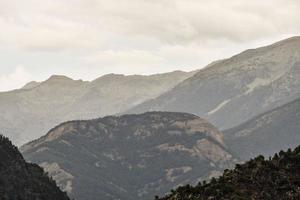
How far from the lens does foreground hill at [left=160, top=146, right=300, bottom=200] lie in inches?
4577

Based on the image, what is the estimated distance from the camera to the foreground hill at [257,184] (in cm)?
11625

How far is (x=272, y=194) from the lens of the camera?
382 feet

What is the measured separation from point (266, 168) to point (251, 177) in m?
5.73

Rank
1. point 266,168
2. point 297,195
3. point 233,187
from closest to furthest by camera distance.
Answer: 1. point 297,195
2. point 233,187
3. point 266,168

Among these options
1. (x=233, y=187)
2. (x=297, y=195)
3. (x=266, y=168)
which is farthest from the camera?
(x=266, y=168)

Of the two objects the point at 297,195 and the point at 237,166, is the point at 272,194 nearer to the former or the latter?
the point at 297,195

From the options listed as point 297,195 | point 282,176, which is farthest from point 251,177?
point 297,195

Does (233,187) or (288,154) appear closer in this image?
(233,187)

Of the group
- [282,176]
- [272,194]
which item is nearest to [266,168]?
[282,176]

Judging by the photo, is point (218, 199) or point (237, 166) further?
point (237, 166)

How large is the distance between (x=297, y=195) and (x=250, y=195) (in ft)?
27.5

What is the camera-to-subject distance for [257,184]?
401ft

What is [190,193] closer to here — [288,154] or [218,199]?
[218,199]

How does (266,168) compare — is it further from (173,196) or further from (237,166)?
(173,196)
